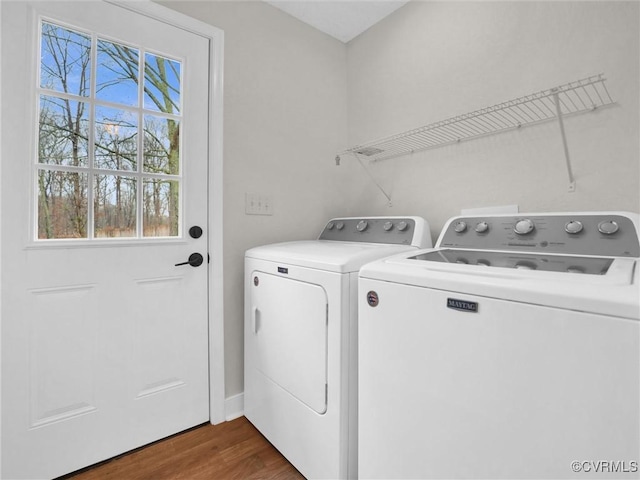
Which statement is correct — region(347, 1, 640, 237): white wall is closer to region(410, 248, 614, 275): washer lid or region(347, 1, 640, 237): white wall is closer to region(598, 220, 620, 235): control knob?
region(598, 220, 620, 235): control knob

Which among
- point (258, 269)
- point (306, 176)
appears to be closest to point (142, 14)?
point (306, 176)

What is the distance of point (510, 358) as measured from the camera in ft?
2.40

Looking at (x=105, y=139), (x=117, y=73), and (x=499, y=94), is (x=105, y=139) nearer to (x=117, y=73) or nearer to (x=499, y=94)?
(x=117, y=73)

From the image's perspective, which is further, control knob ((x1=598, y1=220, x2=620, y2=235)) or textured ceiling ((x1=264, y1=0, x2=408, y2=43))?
textured ceiling ((x1=264, y1=0, x2=408, y2=43))

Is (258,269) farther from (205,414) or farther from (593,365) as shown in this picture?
(593,365)

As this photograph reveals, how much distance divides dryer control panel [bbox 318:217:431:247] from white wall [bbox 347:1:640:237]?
0.75 feet

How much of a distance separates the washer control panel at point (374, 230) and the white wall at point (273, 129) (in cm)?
18

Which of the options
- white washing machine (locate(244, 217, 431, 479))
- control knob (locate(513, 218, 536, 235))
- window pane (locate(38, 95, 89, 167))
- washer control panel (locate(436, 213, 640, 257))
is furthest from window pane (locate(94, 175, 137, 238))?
control knob (locate(513, 218, 536, 235))

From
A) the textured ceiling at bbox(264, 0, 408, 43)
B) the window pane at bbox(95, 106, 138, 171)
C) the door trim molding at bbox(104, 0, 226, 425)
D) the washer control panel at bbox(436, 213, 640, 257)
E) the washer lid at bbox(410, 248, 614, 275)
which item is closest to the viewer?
the washer lid at bbox(410, 248, 614, 275)

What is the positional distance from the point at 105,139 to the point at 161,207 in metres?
0.37

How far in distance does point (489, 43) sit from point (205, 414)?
241 cm

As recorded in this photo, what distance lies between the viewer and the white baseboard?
1728 millimetres

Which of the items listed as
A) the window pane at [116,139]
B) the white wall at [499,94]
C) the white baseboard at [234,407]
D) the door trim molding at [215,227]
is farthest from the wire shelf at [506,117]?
the white baseboard at [234,407]

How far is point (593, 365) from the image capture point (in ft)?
2.05
